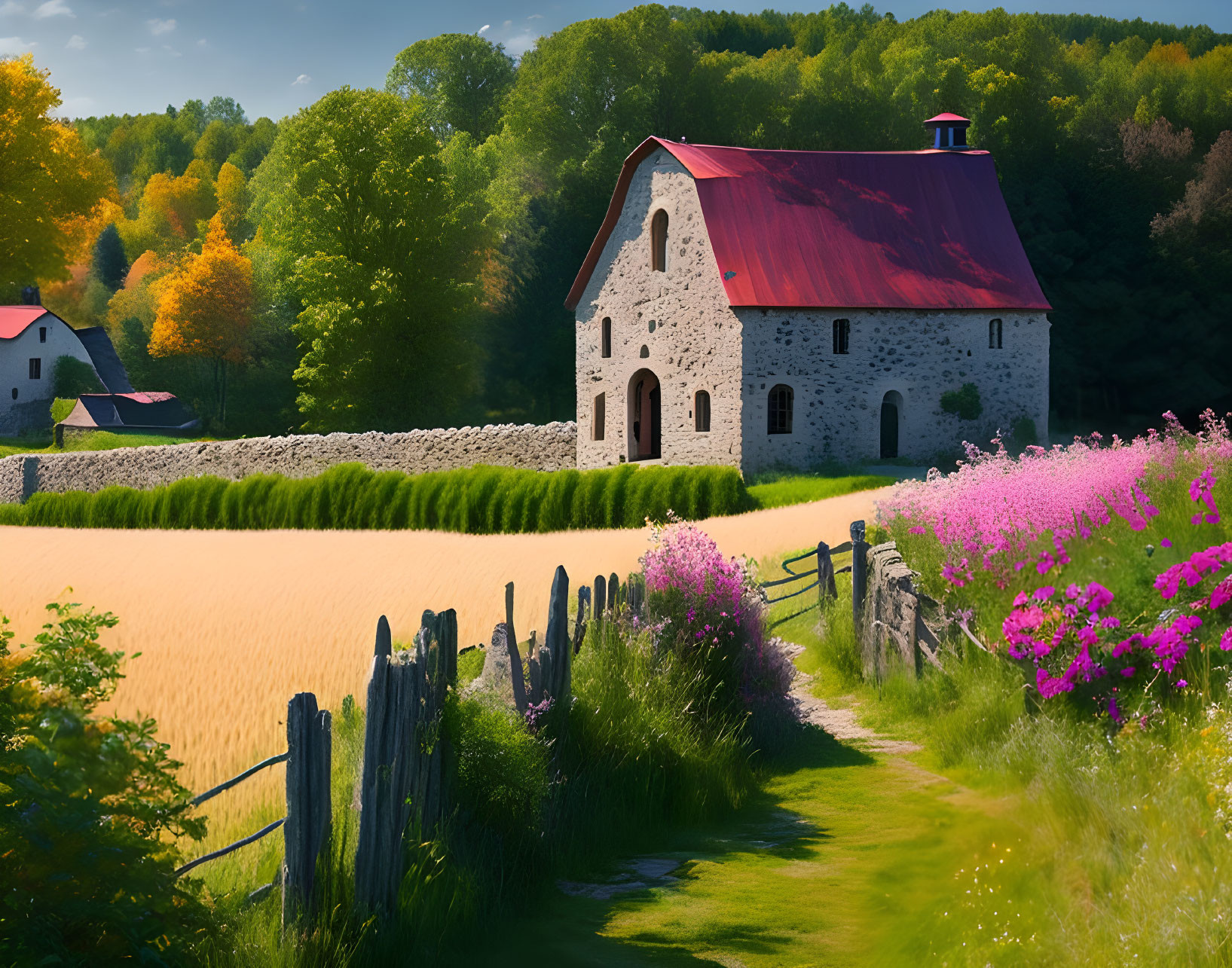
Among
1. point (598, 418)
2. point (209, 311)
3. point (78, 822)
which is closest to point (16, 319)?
point (209, 311)

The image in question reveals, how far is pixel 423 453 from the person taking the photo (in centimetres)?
3027

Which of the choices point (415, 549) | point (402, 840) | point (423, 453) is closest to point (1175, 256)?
point (423, 453)

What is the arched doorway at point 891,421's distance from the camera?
95.8ft

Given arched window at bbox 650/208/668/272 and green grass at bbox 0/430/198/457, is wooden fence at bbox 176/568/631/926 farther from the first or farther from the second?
green grass at bbox 0/430/198/457

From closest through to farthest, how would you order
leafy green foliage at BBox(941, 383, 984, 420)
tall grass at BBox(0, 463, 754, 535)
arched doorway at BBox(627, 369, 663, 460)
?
tall grass at BBox(0, 463, 754, 535)
leafy green foliage at BBox(941, 383, 984, 420)
arched doorway at BBox(627, 369, 663, 460)

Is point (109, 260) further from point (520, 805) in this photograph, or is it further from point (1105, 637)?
point (1105, 637)

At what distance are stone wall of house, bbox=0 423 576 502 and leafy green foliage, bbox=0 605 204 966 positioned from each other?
26131 millimetres

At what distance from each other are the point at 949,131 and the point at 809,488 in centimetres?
1369

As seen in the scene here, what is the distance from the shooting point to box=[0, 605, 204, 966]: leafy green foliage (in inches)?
119

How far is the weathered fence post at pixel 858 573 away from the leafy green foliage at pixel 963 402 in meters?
18.5

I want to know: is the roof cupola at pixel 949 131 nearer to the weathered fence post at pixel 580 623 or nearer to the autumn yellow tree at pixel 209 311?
the weathered fence post at pixel 580 623

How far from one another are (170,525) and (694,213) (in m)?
14.4

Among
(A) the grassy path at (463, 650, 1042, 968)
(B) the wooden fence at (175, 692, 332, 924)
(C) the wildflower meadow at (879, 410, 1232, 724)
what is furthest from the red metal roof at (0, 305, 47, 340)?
(B) the wooden fence at (175, 692, 332, 924)

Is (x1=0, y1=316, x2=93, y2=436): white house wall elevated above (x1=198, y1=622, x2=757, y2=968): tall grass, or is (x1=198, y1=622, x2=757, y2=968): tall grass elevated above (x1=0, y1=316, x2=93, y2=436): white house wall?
(x1=0, y1=316, x2=93, y2=436): white house wall
